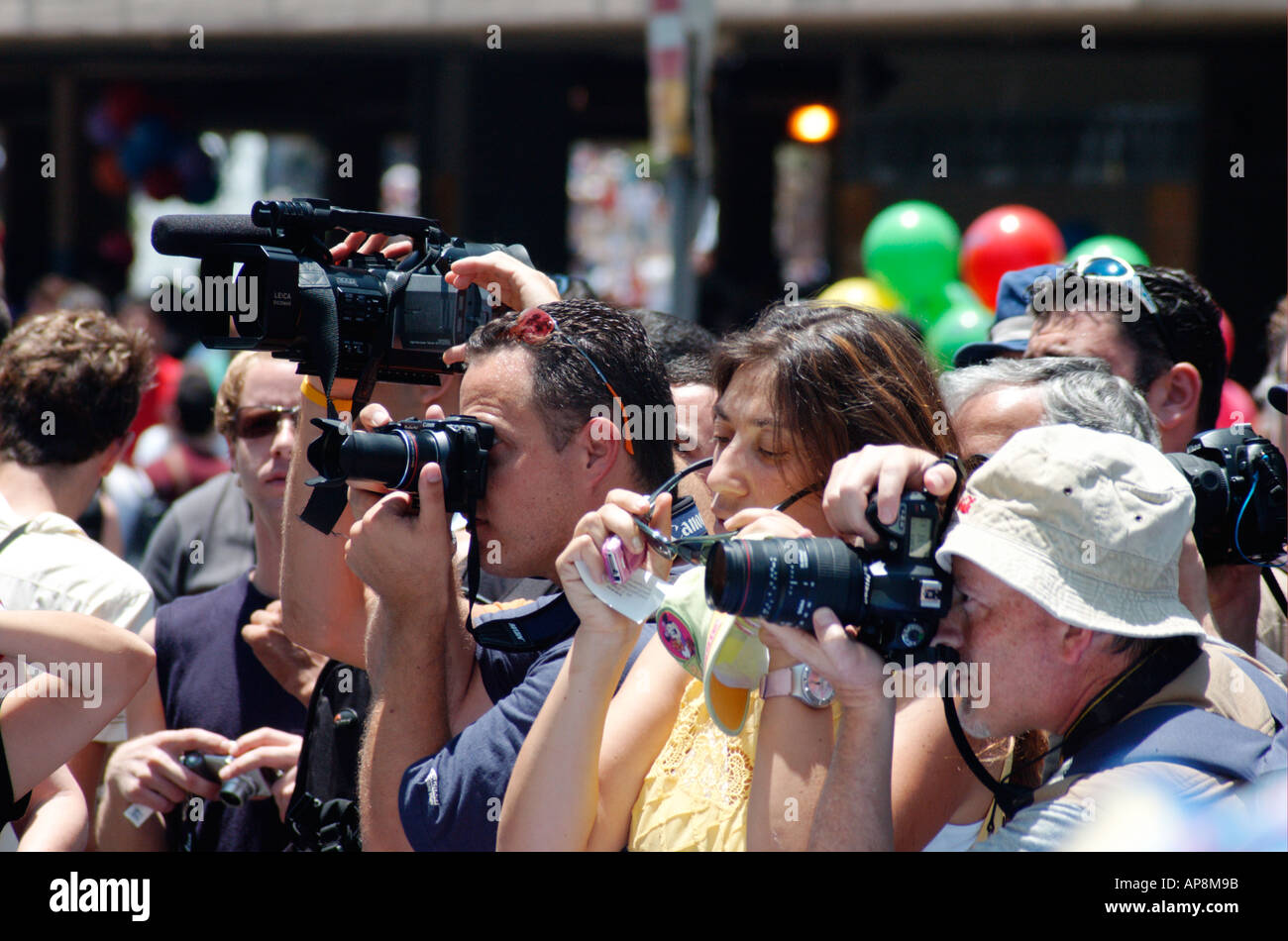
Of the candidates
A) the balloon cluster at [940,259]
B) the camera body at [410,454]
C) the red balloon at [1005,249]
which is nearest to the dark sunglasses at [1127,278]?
the camera body at [410,454]

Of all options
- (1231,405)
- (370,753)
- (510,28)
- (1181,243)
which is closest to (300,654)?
(370,753)

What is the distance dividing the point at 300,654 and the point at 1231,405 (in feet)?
10.5

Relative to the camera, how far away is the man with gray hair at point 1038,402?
2.25 meters

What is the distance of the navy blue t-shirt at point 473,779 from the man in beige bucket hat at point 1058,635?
1.61ft

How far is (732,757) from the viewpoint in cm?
178

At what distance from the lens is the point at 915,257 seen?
237 inches

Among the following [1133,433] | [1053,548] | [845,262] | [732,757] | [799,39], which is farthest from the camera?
[845,262]

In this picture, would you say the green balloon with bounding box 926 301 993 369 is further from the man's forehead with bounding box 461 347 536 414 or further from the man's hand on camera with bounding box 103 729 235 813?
the man's hand on camera with bounding box 103 729 235 813

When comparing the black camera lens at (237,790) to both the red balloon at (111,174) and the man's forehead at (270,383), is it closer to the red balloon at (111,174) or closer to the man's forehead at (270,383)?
the man's forehead at (270,383)

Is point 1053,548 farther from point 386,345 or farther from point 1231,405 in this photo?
point 1231,405

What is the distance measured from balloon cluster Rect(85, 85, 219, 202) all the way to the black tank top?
27.8ft

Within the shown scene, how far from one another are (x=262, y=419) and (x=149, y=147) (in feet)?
27.4

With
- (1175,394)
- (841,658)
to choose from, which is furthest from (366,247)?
(1175,394)

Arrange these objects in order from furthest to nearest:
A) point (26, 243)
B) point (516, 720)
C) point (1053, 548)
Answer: point (26, 243) < point (516, 720) < point (1053, 548)
